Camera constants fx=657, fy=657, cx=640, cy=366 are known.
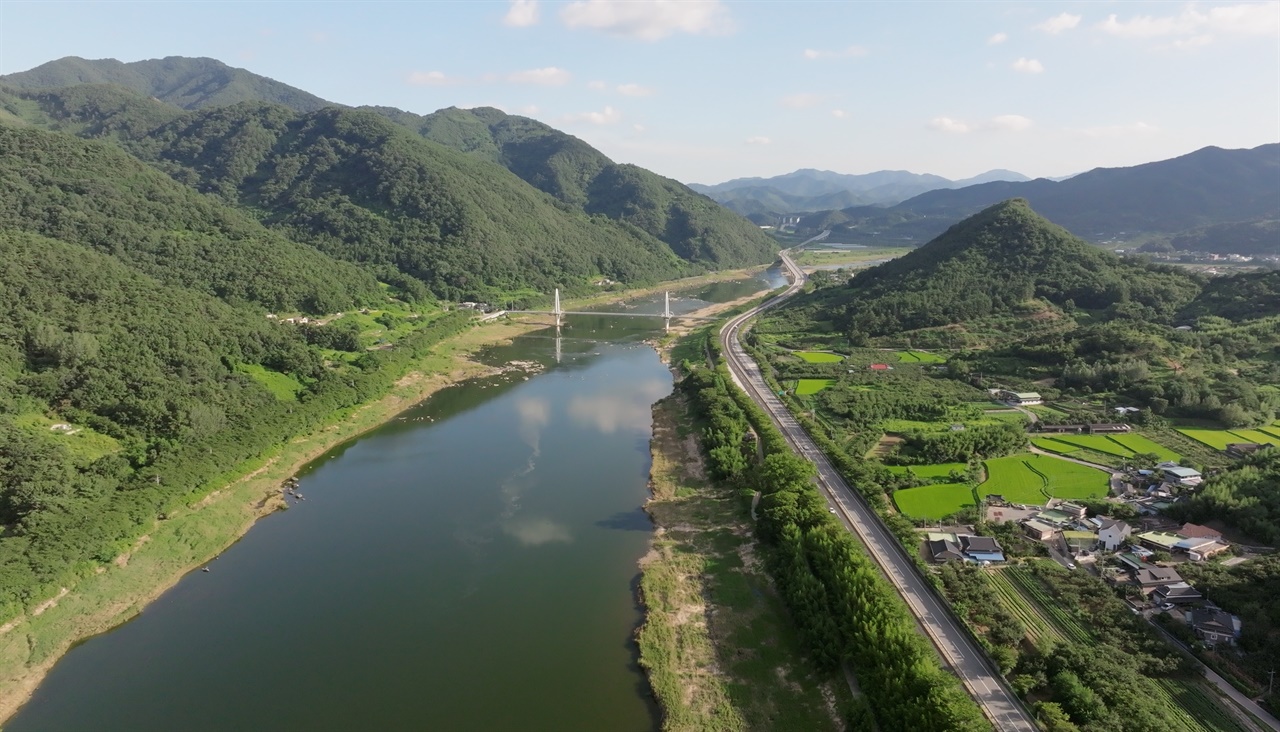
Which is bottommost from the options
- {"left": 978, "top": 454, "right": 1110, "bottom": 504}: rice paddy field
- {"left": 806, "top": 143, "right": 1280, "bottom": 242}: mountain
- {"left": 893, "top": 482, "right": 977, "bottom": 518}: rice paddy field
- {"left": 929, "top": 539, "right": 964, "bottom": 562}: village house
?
{"left": 929, "top": 539, "right": 964, "bottom": 562}: village house

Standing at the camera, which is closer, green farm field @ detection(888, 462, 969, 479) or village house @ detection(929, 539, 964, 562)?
village house @ detection(929, 539, 964, 562)

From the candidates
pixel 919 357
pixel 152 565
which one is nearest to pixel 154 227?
pixel 152 565

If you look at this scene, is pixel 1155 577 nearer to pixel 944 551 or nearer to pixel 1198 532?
pixel 1198 532

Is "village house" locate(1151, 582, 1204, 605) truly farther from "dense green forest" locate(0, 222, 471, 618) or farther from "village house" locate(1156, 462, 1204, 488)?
"dense green forest" locate(0, 222, 471, 618)

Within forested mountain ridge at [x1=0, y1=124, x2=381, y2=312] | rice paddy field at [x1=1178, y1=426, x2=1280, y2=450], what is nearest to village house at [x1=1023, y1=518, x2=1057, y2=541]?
rice paddy field at [x1=1178, y1=426, x2=1280, y2=450]

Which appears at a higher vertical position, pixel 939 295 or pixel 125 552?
pixel 939 295

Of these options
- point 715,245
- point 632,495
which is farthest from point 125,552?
point 715,245

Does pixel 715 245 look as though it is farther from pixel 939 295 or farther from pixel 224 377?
pixel 224 377
